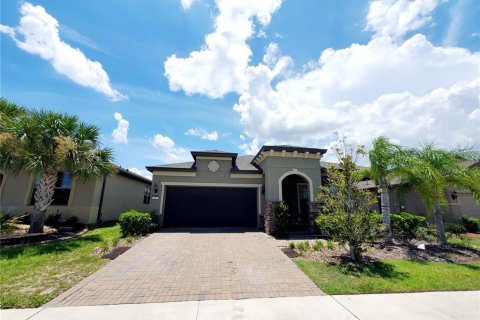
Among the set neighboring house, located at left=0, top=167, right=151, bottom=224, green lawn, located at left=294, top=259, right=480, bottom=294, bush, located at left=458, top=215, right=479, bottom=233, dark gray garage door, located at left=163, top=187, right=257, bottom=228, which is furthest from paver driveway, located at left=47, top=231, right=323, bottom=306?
bush, located at left=458, top=215, right=479, bottom=233

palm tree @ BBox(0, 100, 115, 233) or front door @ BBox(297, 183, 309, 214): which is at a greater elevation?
palm tree @ BBox(0, 100, 115, 233)

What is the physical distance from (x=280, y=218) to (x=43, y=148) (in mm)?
11624

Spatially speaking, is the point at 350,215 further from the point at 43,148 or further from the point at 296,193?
the point at 43,148

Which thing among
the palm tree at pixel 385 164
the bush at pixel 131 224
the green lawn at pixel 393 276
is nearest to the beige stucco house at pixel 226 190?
the bush at pixel 131 224

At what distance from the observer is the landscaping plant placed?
23.0 feet

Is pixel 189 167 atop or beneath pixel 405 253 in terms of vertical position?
atop

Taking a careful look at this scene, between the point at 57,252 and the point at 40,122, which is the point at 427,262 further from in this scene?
the point at 40,122

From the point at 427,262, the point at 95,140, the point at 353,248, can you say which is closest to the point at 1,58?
the point at 95,140

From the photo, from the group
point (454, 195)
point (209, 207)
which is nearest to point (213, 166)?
point (209, 207)

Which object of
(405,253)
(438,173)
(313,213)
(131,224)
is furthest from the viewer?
(313,213)

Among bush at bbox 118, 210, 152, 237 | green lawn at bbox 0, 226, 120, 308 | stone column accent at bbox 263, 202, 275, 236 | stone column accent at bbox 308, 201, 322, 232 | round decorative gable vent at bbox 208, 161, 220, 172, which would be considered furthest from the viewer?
round decorative gable vent at bbox 208, 161, 220, 172

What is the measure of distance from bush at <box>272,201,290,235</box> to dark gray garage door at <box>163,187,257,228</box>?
2742 mm

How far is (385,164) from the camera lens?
31.1 feet

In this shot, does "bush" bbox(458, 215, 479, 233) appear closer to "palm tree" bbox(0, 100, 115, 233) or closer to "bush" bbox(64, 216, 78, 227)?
"palm tree" bbox(0, 100, 115, 233)
